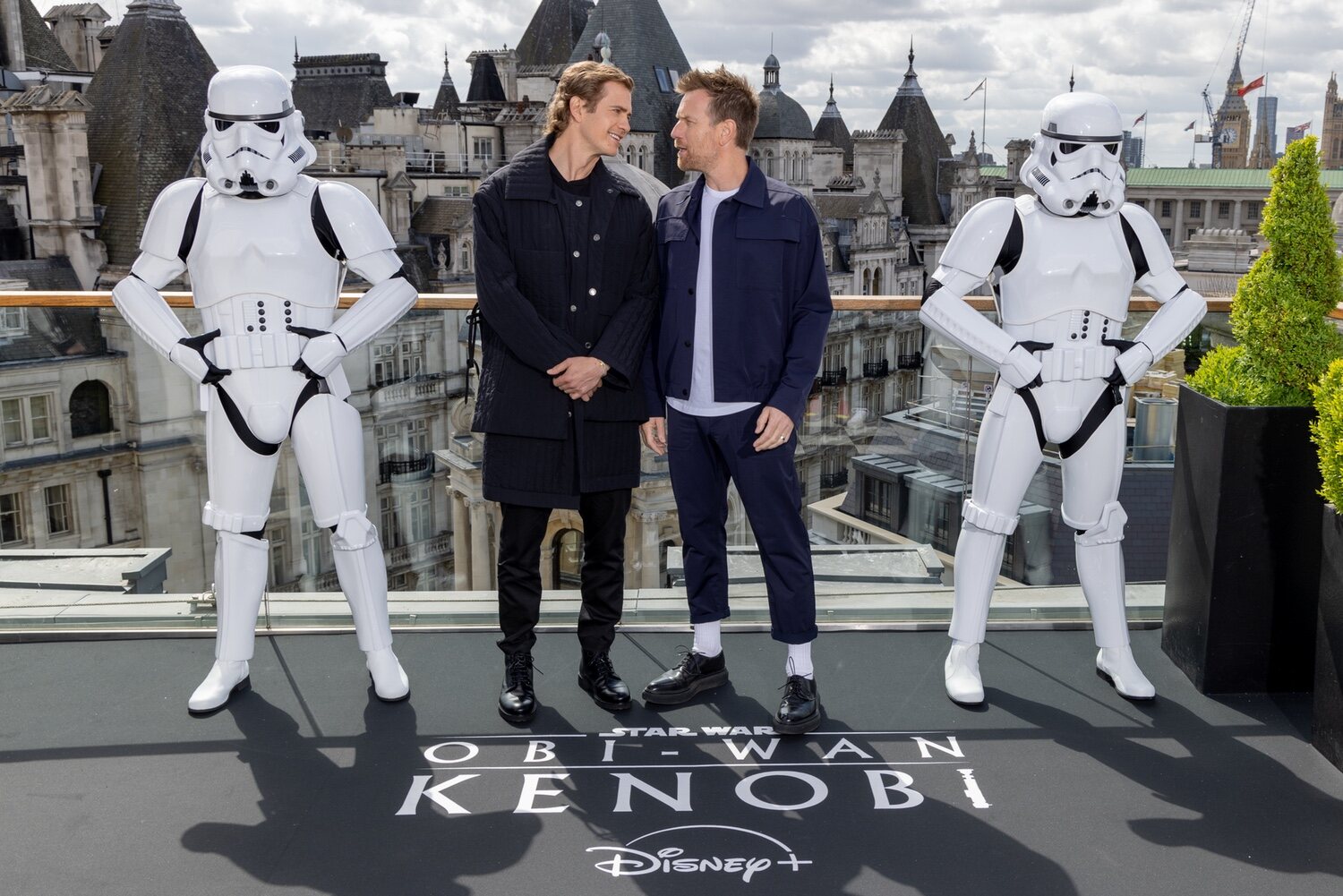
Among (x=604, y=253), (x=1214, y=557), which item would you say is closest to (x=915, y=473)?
(x=1214, y=557)

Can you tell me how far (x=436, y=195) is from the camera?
4903cm

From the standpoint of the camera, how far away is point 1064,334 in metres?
3.99

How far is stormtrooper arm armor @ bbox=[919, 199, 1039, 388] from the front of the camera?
12.9ft

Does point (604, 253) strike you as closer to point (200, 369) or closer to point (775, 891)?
point (200, 369)

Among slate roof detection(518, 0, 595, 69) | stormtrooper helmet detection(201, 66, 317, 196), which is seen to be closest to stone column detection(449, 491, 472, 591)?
stormtrooper helmet detection(201, 66, 317, 196)

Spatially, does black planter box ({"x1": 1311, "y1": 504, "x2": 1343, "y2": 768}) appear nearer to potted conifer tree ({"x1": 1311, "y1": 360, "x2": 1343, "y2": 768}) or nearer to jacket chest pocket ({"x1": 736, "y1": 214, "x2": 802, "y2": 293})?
potted conifer tree ({"x1": 1311, "y1": 360, "x2": 1343, "y2": 768})

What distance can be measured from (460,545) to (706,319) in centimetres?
214

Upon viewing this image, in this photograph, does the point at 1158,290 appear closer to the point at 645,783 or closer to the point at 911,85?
the point at 645,783

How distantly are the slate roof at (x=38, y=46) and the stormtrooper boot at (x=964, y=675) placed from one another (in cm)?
5185

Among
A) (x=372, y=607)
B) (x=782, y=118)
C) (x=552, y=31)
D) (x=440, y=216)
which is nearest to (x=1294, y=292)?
(x=372, y=607)

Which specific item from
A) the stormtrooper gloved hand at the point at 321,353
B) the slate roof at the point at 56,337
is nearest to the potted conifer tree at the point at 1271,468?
the stormtrooper gloved hand at the point at 321,353

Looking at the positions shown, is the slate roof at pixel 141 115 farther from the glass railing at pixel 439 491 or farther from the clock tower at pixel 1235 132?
the clock tower at pixel 1235 132

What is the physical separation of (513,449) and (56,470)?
92.5 inches

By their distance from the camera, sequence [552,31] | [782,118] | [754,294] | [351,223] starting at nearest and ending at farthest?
[754,294]
[351,223]
[782,118]
[552,31]
